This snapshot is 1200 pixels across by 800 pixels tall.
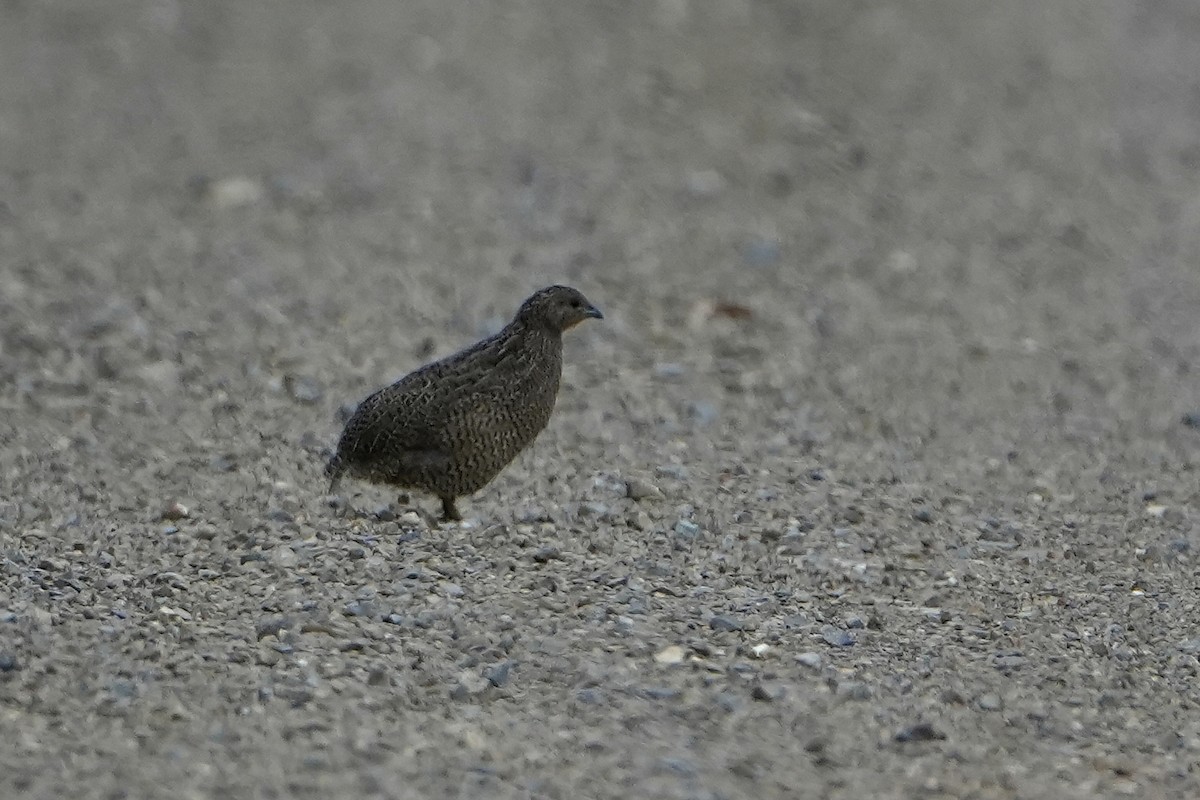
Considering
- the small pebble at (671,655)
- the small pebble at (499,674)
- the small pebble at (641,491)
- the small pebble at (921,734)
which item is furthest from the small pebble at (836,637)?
the small pebble at (641,491)

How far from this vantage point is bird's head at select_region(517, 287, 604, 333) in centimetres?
779

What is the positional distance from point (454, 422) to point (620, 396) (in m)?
2.23

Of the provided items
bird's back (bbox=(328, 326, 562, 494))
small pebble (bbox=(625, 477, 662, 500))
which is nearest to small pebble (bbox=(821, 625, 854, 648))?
small pebble (bbox=(625, 477, 662, 500))

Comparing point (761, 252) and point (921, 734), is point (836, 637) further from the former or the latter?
point (761, 252)

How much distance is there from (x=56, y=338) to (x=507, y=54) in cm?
640

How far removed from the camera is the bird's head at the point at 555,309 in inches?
307

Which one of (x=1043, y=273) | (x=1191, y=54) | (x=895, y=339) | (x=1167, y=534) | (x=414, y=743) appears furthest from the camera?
(x=1191, y=54)

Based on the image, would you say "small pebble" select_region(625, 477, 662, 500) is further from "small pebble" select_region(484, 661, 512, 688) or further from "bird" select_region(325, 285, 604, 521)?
"small pebble" select_region(484, 661, 512, 688)

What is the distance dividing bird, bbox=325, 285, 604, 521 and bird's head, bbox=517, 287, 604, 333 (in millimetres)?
106

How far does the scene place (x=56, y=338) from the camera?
991 centimetres

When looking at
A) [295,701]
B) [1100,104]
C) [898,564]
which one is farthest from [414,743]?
[1100,104]

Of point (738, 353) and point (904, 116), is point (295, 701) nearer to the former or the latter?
point (738, 353)

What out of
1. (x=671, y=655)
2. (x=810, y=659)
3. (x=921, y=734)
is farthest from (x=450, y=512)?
(x=921, y=734)

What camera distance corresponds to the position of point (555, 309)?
787cm
